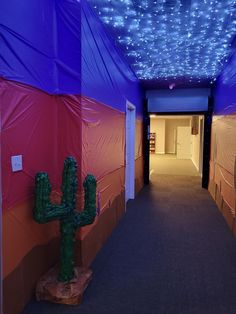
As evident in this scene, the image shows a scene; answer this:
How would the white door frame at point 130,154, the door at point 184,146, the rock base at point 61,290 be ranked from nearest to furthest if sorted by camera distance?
1. the rock base at point 61,290
2. the white door frame at point 130,154
3. the door at point 184,146

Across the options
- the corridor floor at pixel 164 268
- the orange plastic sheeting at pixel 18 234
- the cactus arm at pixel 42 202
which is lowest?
the corridor floor at pixel 164 268

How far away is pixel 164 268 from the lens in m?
2.57

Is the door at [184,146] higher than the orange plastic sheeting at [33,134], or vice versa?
the orange plastic sheeting at [33,134]

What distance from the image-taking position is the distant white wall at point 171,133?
1511 cm

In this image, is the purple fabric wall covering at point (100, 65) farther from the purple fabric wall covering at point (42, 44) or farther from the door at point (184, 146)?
the door at point (184, 146)

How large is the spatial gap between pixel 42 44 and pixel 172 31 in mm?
1674

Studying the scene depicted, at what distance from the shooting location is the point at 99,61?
281 centimetres

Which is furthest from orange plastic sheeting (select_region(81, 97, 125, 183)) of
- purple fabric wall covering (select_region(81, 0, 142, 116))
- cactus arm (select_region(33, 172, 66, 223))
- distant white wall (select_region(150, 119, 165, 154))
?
distant white wall (select_region(150, 119, 165, 154))

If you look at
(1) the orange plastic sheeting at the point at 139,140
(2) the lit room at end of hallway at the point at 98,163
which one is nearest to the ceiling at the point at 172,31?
(2) the lit room at end of hallway at the point at 98,163

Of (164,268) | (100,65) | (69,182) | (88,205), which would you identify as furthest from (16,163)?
(164,268)

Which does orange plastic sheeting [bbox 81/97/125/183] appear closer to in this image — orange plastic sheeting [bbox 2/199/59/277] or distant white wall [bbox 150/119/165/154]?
orange plastic sheeting [bbox 2/199/59/277]

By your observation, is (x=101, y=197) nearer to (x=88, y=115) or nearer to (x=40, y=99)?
(x=88, y=115)

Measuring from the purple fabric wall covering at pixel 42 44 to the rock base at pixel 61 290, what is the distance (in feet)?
5.11

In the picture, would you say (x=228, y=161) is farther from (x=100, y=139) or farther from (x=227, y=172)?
(x=100, y=139)
